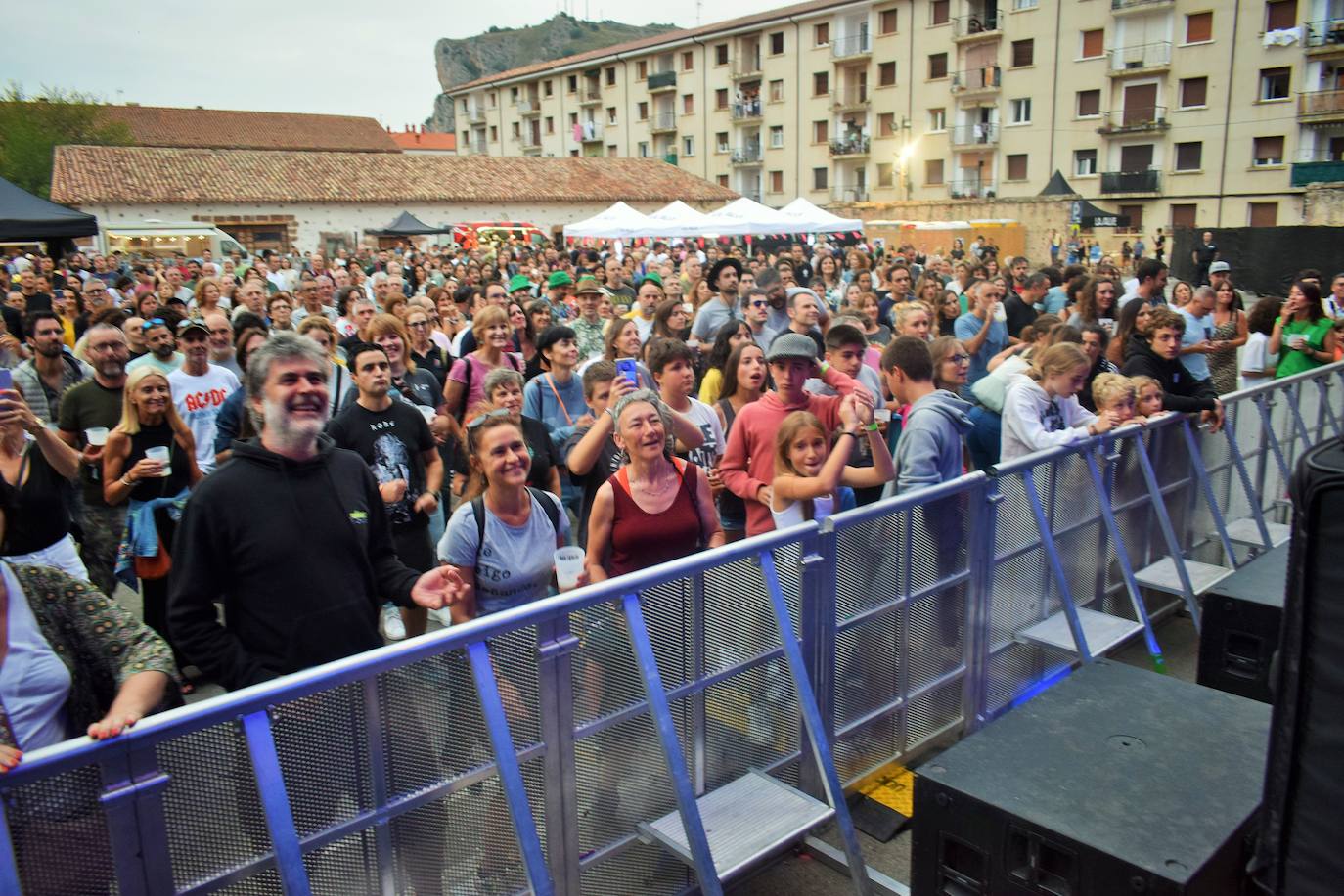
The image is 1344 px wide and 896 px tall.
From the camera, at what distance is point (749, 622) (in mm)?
3100

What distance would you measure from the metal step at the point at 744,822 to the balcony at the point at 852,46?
52045 millimetres

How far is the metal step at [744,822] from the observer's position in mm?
2812

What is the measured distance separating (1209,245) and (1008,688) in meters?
24.6

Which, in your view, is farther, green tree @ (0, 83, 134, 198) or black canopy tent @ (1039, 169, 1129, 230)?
green tree @ (0, 83, 134, 198)

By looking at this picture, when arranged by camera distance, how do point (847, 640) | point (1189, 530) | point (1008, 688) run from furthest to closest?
point (1189, 530) < point (1008, 688) < point (847, 640)

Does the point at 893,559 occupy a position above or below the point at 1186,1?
below

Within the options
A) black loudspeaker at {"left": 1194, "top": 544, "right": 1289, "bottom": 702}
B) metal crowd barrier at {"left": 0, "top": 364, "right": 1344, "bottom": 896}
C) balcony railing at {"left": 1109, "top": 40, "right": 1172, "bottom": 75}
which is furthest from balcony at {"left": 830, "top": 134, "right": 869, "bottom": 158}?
black loudspeaker at {"left": 1194, "top": 544, "right": 1289, "bottom": 702}

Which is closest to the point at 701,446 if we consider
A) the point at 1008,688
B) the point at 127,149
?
the point at 1008,688

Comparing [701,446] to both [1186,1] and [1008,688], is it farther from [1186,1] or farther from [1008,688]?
[1186,1]

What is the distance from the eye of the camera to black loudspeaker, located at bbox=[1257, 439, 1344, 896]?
131 centimetres

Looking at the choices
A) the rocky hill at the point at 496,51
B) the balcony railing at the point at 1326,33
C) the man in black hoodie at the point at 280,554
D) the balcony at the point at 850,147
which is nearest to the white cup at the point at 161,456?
the man in black hoodie at the point at 280,554

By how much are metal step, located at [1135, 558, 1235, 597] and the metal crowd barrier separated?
1.86 ft

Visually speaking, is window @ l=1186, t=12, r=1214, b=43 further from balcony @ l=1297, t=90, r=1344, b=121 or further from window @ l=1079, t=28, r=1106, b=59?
balcony @ l=1297, t=90, r=1344, b=121

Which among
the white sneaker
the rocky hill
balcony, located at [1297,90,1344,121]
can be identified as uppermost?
the rocky hill
